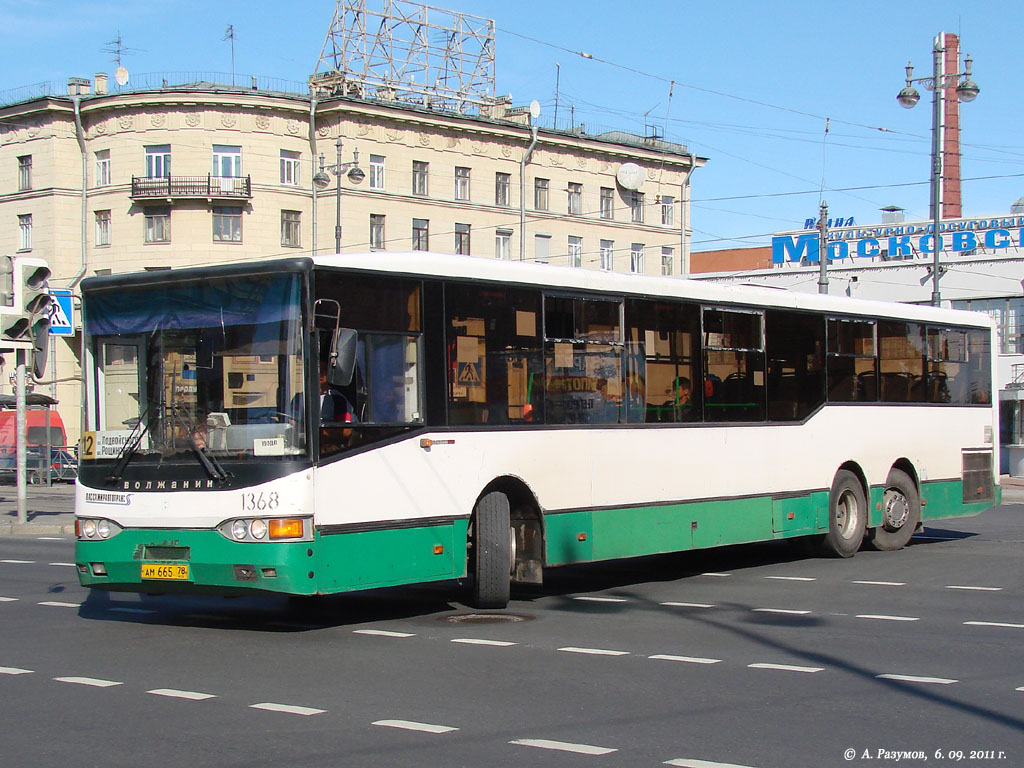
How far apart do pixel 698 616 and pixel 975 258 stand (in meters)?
44.5

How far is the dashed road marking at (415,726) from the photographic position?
7.30 m

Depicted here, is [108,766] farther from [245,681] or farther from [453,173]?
[453,173]

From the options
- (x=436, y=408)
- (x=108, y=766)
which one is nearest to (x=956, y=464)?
(x=436, y=408)

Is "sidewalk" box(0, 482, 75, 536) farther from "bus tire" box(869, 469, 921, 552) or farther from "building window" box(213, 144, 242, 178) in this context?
"building window" box(213, 144, 242, 178)

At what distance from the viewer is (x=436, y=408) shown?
11695 millimetres

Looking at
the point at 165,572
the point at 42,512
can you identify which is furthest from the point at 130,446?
the point at 42,512

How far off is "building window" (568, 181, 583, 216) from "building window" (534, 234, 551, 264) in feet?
6.67

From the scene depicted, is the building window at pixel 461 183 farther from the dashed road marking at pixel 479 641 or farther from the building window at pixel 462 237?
the dashed road marking at pixel 479 641

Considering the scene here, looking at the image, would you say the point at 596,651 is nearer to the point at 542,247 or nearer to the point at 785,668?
the point at 785,668

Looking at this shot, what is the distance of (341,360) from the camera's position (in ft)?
35.1

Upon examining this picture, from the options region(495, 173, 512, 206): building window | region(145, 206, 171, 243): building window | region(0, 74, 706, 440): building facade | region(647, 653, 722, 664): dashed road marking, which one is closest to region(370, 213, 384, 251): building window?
region(0, 74, 706, 440): building facade

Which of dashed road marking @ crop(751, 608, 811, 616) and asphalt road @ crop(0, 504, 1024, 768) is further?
dashed road marking @ crop(751, 608, 811, 616)

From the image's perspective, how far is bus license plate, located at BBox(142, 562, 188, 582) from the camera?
35.1 feet

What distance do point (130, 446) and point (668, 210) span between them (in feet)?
209
